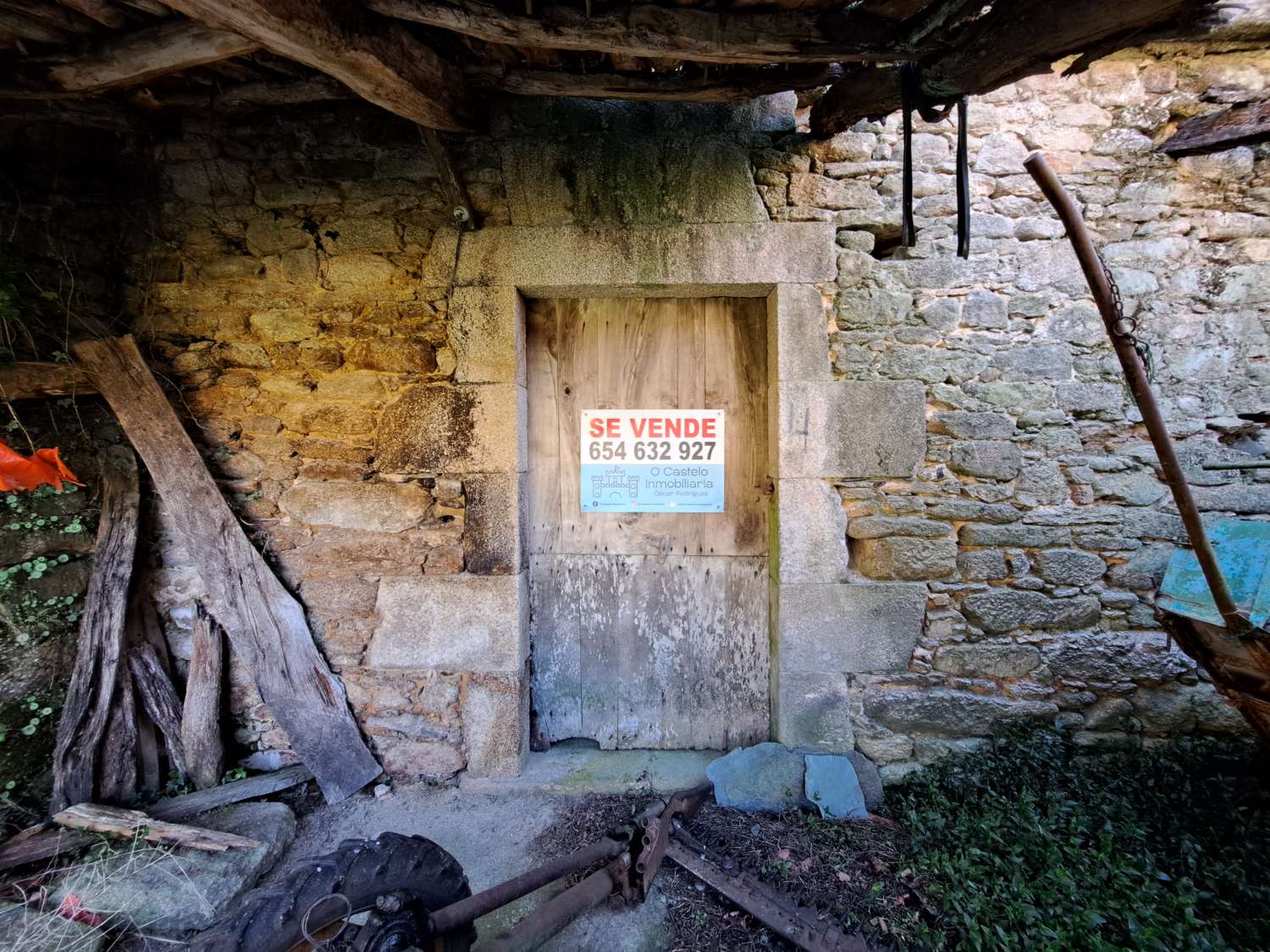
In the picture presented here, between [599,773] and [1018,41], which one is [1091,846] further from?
[1018,41]

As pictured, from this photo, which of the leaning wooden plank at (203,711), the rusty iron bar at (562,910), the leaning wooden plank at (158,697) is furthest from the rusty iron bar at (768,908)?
the leaning wooden plank at (158,697)

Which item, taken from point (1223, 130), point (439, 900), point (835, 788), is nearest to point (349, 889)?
point (439, 900)

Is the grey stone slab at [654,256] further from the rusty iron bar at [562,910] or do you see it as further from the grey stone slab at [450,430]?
the rusty iron bar at [562,910]

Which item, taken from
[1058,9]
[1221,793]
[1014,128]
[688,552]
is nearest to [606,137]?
[1058,9]

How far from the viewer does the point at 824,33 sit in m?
1.69

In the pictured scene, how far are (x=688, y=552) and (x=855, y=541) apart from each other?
0.77 m

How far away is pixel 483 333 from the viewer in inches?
90.1

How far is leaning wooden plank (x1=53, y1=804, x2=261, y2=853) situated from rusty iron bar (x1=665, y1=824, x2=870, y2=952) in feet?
5.67

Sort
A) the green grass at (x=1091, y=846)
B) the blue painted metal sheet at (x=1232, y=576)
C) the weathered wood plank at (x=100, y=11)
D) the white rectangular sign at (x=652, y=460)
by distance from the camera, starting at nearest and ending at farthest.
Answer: the weathered wood plank at (x=100, y=11), the green grass at (x=1091, y=846), the blue painted metal sheet at (x=1232, y=576), the white rectangular sign at (x=652, y=460)

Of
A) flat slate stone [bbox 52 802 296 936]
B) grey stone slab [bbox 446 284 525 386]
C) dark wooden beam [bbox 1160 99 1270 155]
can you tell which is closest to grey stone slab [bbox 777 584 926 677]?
grey stone slab [bbox 446 284 525 386]

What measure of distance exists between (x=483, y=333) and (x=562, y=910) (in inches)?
86.3

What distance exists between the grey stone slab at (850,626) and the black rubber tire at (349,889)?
4.99ft

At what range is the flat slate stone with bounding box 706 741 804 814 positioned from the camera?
222 centimetres

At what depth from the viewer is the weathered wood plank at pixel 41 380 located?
2072 millimetres
